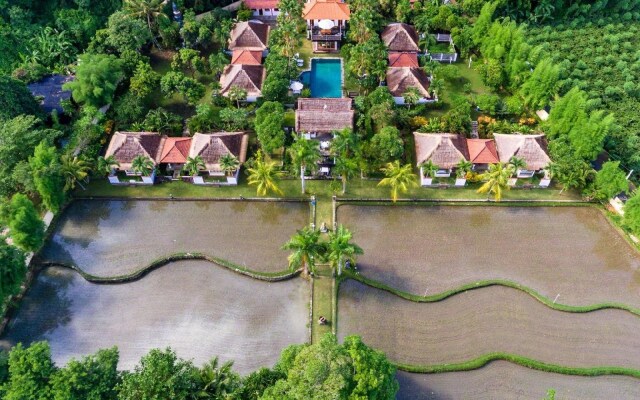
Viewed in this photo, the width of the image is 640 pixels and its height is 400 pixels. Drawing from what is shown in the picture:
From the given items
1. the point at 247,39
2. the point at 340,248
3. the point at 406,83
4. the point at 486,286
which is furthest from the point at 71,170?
the point at 486,286

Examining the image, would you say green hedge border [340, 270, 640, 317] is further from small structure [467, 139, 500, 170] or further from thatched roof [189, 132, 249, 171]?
thatched roof [189, 132, 249, 171]

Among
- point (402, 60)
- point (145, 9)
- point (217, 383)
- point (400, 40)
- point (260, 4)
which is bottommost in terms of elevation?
point (217, 383)

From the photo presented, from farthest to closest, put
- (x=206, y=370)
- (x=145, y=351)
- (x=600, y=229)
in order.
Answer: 1. (x=600, y=229)
2. (x=145, y=351)
3. (x=206, y=370)

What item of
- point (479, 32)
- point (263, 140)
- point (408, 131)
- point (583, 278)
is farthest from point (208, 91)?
point (583, 278)

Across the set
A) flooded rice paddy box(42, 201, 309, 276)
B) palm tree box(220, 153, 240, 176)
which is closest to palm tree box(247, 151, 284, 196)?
palm tree box(220, 153, 240, 176)

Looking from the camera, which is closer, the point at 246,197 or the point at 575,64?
the point at 246,197

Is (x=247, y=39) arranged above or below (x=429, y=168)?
above

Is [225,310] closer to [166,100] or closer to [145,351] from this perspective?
[145,351]

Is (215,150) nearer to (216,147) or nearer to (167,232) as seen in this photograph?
(216,147)
